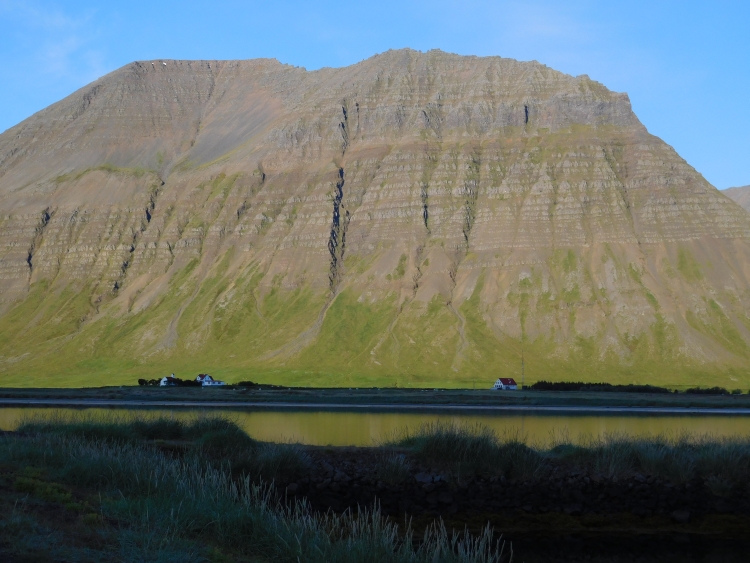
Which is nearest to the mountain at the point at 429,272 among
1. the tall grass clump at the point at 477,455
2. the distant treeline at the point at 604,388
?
the distant treeline at the point at 604,388

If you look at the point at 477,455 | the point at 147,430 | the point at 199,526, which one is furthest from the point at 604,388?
the point at 199,526

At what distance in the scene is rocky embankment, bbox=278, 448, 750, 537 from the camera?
Answer: 987 inches

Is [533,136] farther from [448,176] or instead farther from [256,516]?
[256,516]

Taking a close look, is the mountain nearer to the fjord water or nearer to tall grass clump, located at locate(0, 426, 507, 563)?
the fjord water

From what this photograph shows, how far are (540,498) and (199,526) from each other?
48.5 ft

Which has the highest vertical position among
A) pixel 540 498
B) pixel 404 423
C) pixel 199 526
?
pixel 199 526

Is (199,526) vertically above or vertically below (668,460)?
above

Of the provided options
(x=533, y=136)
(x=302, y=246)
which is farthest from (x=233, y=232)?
(x=533, y=136)

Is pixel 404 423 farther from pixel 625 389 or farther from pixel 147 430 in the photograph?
pixel 625 389

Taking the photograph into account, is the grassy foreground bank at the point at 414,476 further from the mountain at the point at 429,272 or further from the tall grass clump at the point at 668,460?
the mountain at the point at 429,272

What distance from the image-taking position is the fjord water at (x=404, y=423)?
41844mm

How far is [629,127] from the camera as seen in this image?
627 ft

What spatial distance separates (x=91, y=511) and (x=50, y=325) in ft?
578

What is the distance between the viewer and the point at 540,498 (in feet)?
85.4
